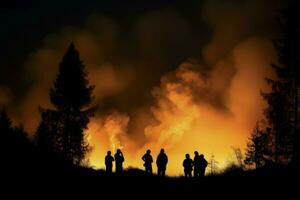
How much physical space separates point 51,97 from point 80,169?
2200 cm

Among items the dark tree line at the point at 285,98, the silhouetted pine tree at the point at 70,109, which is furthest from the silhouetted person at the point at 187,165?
the silhouetted pine tree at the point at 70,109

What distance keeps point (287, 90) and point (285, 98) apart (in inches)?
36.4

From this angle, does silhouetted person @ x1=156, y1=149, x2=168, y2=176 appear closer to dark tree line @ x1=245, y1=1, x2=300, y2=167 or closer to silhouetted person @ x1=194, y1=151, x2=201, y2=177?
silhouetted person @ x1=194, y1=151, x2=201, y2=177

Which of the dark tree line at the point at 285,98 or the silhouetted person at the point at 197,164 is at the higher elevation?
the dark tree line at the point at 285,98

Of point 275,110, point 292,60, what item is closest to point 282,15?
point 292,60

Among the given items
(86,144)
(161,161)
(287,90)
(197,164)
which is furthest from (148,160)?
(86,144)

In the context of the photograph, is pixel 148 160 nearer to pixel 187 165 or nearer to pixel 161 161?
pixel 161 161

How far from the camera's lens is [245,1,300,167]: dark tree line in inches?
1676

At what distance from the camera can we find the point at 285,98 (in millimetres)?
45125

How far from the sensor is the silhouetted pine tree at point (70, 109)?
159 feet

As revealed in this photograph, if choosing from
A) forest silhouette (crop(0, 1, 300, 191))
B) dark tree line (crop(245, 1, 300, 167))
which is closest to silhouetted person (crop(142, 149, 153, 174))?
forest silhouette (crop(0, 1, 300, 191))

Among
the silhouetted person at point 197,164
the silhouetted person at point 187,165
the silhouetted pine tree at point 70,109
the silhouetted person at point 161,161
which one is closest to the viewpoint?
the silhouetted person at point 161,161

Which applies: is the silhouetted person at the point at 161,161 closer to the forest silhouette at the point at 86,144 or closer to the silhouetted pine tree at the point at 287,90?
the forest silhouette at the point at 86,144

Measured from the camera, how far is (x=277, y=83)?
45.3 meters
